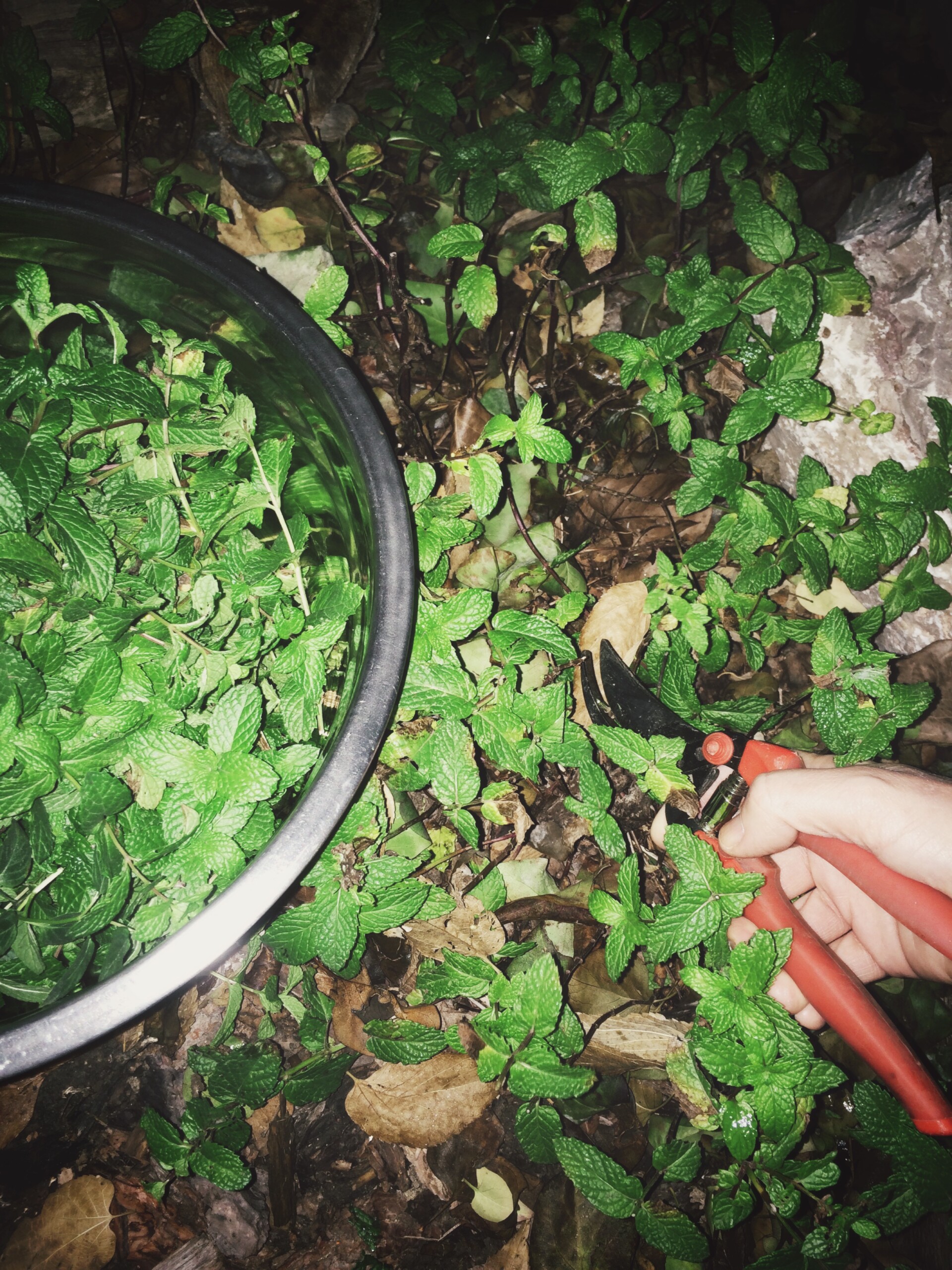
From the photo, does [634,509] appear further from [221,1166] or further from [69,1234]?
[69,1234]

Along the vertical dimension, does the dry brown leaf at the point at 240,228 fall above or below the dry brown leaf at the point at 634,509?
above

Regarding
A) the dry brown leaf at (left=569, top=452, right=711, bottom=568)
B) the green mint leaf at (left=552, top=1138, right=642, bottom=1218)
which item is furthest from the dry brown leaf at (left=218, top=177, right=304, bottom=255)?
the green mint leaf at (left=552, top=1138, right=642, bottom=1218)

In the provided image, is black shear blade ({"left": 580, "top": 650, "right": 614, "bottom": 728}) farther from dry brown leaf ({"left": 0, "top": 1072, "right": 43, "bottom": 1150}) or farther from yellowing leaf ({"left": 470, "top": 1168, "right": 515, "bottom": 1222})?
dry brown leaf ({"left": 0, "top": 1072, "right": 43, "bottom": 1150})

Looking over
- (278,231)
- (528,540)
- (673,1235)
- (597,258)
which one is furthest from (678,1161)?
(278,231)

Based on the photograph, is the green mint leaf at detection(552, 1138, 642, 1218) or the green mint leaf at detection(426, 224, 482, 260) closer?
the green mint leaf at detection(552, 1138, 642, 1218)

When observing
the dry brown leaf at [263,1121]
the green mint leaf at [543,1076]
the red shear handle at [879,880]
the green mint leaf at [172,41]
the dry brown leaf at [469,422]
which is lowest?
the dry brown leaf at [263,1121]

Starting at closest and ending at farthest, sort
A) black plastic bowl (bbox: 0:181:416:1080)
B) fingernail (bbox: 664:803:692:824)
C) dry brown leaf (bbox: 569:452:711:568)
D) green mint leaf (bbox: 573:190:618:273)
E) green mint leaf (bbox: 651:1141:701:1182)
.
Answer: black plastic bowl (bbox: 0:181:416:1080)
green mint leaf (bbox: 651:1141:701:1182)
fingernail (bbox: 664:803:692:824)
green mint leaf (bbox: 573:190:618:273)
dry brown leaf (bbox: 569:452:711:568)

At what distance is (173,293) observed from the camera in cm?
129

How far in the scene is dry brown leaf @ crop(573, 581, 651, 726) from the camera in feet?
5.37

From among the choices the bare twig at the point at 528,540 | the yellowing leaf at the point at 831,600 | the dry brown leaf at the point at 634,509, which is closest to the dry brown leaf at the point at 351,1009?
the bare twig at the point at 528,540

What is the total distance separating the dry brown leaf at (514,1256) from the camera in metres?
1.42

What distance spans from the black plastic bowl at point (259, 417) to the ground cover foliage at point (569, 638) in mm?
123

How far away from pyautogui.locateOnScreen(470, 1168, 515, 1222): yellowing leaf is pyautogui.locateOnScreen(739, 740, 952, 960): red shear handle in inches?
36.5

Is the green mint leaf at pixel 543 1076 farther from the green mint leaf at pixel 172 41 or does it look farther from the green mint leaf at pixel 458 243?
the green mint leaf at pixel 172 41
